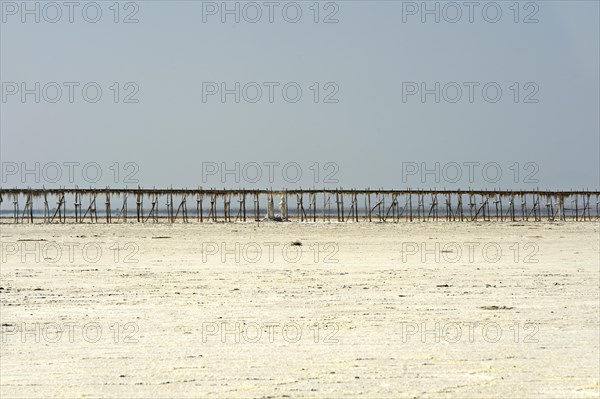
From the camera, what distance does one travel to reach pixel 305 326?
8.63 m

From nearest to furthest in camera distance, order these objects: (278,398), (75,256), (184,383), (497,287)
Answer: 1. (278,398)
2. (184,383)
3. (497,287)
4. (75,256)

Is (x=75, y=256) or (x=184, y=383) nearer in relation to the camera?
(x=184, y=383)

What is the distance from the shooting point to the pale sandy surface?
630 cm

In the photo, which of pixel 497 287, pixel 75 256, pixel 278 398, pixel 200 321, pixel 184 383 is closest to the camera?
pixel 278 398

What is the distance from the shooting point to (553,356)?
283 inches

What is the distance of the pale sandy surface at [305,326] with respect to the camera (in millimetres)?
6301

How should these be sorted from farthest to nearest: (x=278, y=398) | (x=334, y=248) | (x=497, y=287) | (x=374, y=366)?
(x=334, y=248) < (x=497, y=287) < (x=374, y=366) < (x=278, y=398)

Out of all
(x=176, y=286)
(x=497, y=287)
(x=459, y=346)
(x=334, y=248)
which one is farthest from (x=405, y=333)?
(x=334, y=248)

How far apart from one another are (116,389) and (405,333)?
3125 millimetres

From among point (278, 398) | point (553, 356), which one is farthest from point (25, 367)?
point (553, 356)

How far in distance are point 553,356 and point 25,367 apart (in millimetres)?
4378

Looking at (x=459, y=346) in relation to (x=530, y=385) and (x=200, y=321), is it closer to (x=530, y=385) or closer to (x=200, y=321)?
(x=530, y=385)

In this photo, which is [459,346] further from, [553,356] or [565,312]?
[565,312]

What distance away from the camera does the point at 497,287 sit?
11922 mm
